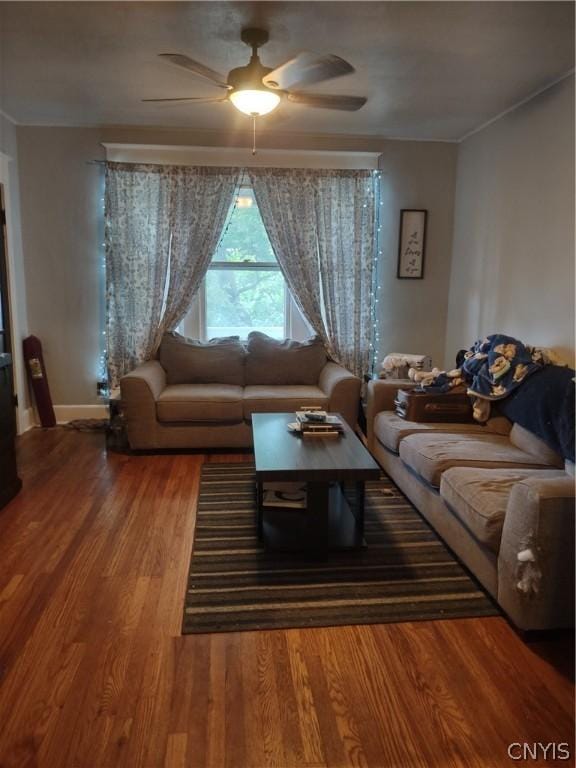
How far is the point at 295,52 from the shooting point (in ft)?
9.91

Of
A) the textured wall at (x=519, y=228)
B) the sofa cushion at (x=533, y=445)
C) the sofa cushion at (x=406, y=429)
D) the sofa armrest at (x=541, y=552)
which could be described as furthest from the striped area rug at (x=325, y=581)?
the textured wall at (x=519, y=228)

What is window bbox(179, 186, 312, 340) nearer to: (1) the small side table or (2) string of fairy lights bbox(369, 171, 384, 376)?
(2) string of fairy lights bbox(369, 171, 384, 376)

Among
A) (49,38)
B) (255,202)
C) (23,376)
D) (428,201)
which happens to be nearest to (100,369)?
(23,376)

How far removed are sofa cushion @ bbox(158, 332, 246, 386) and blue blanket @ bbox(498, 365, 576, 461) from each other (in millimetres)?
2284

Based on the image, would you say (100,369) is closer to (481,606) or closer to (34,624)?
(34,624)

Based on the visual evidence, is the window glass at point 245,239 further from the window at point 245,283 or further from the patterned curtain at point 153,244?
the patterned curtain at point 153,244

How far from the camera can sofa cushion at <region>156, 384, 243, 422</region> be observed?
157 inches

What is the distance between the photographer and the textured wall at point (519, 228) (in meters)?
3.23

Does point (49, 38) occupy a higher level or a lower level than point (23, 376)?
higher

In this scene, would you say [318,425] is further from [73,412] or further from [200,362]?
[73,412]

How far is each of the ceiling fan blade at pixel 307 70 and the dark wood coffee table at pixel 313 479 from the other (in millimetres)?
1865

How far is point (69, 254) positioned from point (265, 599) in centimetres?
365

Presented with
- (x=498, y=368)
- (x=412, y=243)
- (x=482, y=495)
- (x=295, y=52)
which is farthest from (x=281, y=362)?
(x=482, y=495)

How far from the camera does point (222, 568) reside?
8.16ft
